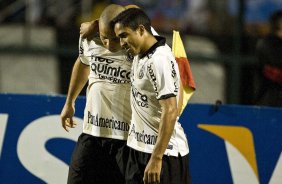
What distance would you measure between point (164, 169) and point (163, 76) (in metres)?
0.67

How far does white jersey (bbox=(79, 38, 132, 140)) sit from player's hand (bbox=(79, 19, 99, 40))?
5 cm

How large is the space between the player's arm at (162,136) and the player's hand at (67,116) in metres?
1.25

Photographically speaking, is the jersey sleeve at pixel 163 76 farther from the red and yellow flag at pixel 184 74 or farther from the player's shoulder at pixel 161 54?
the red and yellow flag at pixel 184 74

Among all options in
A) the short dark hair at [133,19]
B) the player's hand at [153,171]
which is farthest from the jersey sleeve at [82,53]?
the player's hand at [153,171]

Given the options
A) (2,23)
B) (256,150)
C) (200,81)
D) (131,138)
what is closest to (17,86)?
(2,23)

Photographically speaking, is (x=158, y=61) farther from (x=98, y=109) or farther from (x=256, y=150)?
(x=256, y=150)

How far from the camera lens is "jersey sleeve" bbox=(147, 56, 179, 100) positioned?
5.39 meters

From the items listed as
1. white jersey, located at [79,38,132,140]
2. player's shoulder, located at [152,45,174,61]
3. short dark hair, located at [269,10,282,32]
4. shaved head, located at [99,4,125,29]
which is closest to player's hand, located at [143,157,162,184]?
player's shoulder, located at [152,45,174,61]

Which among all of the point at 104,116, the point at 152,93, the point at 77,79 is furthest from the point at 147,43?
the point at 77,79

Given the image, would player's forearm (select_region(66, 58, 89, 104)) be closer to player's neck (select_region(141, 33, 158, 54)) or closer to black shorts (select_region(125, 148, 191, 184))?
black shorts (select_region(125, 148, 191, 184))

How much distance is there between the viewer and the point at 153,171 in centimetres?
543

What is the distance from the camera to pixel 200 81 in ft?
36.1

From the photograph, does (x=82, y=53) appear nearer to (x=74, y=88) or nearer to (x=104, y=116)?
(x=74, y=88)

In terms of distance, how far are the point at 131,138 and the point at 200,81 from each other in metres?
5.24
